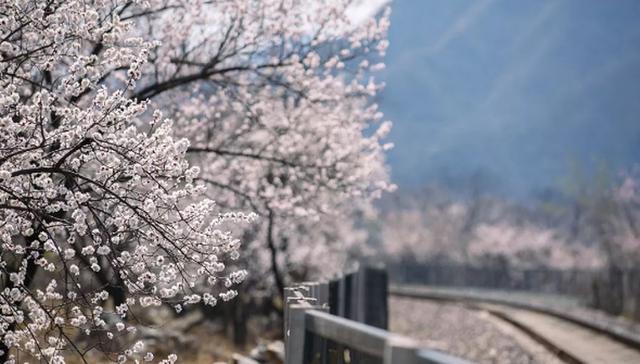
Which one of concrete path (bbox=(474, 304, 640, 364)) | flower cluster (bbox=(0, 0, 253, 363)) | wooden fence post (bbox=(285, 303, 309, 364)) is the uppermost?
flower cluster (bbox=(0, 0, 253, 363))

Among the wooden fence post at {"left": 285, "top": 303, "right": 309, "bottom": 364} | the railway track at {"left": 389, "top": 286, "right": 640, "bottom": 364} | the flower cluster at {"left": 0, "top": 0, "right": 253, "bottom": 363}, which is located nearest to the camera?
the flower cluster at {"left": 0, "top": 0, "right": 253, "bottom": 363}

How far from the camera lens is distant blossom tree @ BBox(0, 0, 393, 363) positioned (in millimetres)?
6895

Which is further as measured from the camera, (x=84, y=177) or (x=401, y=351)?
(x=84, y=177)

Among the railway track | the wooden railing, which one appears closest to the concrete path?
the railway track

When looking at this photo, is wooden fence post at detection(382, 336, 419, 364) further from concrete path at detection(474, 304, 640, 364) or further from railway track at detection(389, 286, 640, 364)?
railway track at detection(389, 286, 640, 364)

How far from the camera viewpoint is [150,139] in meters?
6.92

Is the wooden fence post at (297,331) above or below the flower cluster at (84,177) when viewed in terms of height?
below

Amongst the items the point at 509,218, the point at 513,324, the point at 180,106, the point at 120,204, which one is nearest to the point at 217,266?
the point at 120,204

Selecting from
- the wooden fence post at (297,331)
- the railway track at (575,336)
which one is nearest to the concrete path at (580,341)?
the railway track at (575,336)

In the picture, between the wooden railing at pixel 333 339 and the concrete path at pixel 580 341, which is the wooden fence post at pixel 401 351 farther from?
the concrete path at pixel 580 341

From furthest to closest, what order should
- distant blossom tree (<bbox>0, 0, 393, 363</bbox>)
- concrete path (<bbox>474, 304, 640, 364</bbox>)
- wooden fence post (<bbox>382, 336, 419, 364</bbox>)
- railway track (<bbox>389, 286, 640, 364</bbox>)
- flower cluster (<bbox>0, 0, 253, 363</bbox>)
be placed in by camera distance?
railway track (<bbox>389, 286, 640, 364</bbox>) → concrete path (<bbox>474, 304, 640, 364</bbox>) → distant blossom tree (<bbox>0, 0, 393, 363</bbox>) → flower cluster (<bbox>0, 0, 253, 363</bbox>) → wooden fence post (<bbox>382, 336, 419, 364</bbox>)

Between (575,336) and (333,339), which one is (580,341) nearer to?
(575,336)

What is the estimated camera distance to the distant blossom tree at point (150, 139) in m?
6.89

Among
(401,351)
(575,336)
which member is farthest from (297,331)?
(575,336)
